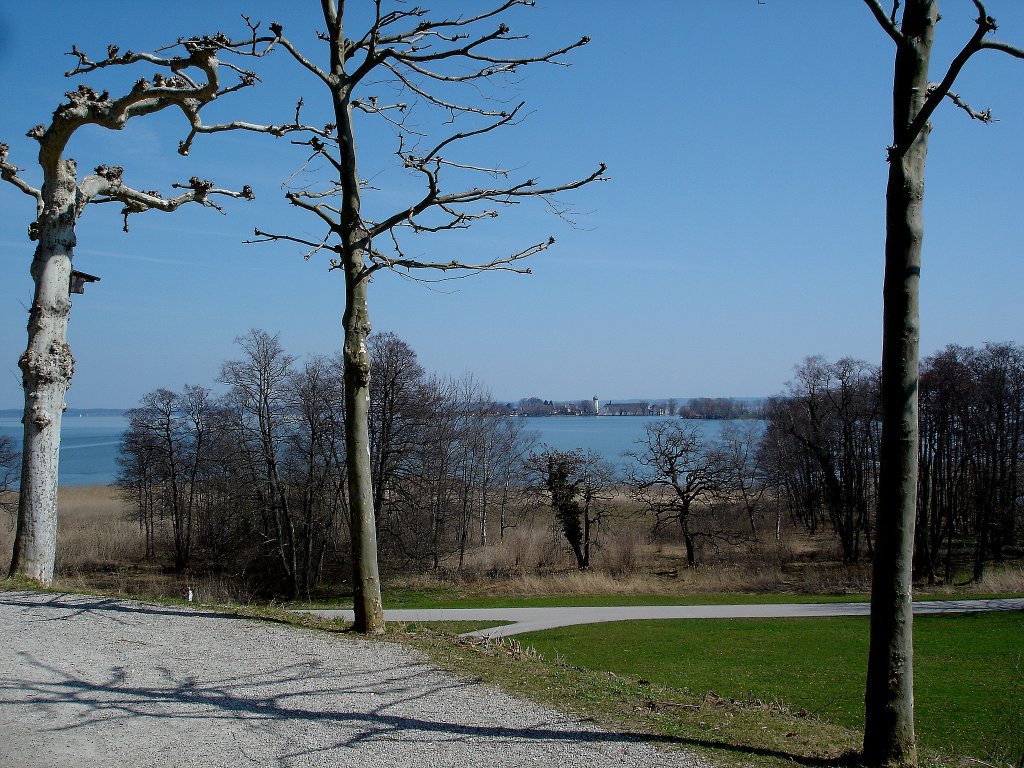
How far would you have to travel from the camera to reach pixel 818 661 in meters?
17.2

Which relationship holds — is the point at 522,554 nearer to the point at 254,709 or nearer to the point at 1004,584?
the point at 1004,584

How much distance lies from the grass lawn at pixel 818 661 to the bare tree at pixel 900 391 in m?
4.26

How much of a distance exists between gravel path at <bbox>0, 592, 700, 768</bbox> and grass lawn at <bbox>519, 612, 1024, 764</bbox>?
13.9 ft

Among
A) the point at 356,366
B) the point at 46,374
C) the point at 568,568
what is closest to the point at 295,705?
the point at 356,366

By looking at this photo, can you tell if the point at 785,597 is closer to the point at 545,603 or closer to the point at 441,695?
the point at 545,603

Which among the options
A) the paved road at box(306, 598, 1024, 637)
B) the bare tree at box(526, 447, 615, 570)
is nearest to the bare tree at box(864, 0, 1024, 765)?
the paved road at box(306, 598, 1024, 637)

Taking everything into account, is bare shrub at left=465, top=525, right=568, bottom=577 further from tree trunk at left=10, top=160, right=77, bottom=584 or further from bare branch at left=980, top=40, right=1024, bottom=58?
bare branch at left=980, top=40, right=1024, bottom=58

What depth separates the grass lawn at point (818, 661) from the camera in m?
11.9

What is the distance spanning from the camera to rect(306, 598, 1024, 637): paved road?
22875 millimetres

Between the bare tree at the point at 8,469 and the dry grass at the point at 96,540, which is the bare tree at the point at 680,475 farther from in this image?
the bare tree at the point at 8,469

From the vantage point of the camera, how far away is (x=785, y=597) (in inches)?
1201

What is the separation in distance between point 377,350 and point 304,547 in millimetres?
10213

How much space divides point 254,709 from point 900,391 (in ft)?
16.1

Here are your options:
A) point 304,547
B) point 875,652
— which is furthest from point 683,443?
point 875,652
